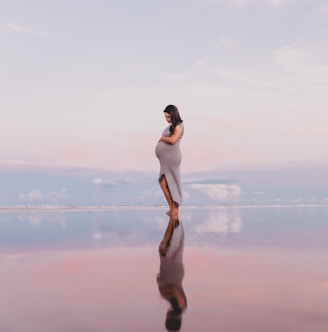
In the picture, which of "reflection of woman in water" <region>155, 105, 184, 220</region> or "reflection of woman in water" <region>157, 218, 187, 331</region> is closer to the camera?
"reflection of woman in water" <region>157, 218, 187, 331</region>

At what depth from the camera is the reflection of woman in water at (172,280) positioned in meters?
2.36

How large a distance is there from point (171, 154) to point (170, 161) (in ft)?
0.57

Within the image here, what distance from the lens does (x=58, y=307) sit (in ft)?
8.51

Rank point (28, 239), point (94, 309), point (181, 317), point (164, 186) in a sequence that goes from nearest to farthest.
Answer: point (181, 317) → point (94, 309) → point (28, 239) → point (164, 186)

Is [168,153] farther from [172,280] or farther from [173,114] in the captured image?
[172,280]

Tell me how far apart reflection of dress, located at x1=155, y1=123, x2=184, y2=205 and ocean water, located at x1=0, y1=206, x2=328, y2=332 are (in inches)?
185

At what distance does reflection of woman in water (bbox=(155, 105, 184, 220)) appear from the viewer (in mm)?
10320

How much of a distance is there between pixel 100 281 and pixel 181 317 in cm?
123

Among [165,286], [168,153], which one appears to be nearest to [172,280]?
[165,286]

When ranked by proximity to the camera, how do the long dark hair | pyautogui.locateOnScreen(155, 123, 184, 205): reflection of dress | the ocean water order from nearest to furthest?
the ocean water < the long dark hair < pyautogui.locateOnScreen(155, 123, 184, 205): reflection of dress

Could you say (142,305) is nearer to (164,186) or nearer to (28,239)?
(28,239)

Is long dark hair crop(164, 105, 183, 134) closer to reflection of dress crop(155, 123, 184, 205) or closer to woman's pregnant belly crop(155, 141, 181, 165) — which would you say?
reflection of dress crop(155, 123, 184, 205)

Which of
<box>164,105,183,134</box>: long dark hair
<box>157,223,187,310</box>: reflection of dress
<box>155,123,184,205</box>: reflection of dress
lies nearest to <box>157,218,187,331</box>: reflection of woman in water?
<box>157,223,187,310</box>: reflection of dress

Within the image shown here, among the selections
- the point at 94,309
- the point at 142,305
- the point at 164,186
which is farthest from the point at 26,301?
the point at 164,186
